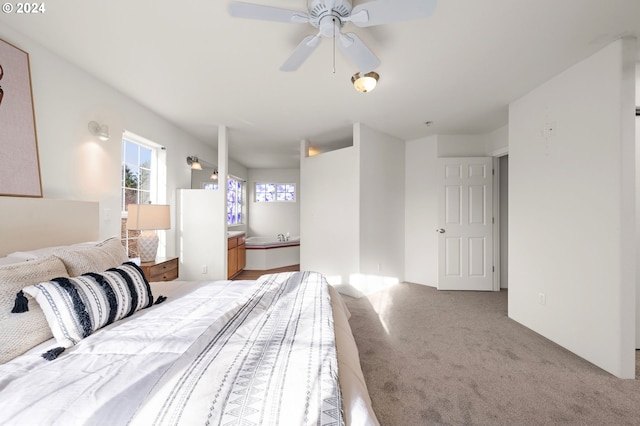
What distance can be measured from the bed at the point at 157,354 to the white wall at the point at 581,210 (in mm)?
2059

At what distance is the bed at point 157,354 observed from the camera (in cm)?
71

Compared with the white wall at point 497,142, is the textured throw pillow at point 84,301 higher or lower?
lower

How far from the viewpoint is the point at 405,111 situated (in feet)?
10.3

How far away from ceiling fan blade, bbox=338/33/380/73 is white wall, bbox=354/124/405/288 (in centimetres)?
180

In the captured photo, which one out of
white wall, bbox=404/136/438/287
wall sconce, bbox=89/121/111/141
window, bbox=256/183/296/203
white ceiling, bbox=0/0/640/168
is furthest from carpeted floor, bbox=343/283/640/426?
window, bbox=256/183/296/203

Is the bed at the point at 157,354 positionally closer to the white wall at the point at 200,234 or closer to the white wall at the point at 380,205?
the white wall at the point at 200,234

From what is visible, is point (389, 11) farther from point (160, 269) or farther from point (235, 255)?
point (235, 255)

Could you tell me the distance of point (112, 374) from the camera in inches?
35.5

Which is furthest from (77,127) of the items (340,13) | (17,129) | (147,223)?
Result: (340,13)

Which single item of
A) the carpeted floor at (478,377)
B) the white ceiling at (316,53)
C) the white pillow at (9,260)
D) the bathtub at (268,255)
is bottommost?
the carpeted floor at (478,377)

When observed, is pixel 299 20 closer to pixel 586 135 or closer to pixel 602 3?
pixel 602 3

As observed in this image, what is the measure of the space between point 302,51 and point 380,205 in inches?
104

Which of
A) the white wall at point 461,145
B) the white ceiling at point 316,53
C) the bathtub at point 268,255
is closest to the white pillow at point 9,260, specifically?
the white ceiling at point 316,53

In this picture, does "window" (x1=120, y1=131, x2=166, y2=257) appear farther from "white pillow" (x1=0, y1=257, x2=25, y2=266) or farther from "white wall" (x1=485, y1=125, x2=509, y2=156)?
"white wall" (x1=485, y1=125, x2=509, y2=156)
